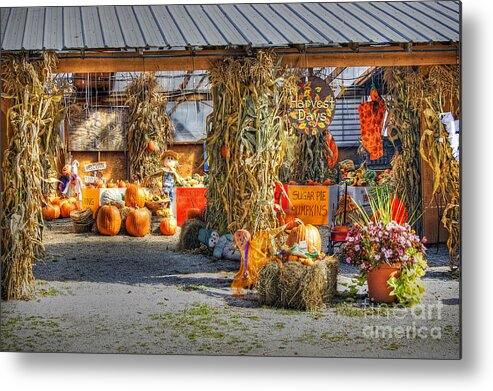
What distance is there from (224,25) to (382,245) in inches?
94.0

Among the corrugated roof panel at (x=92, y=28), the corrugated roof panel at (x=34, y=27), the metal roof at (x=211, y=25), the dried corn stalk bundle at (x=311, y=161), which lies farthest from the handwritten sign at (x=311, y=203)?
the corrugated roof panel at (x=34, y=27)

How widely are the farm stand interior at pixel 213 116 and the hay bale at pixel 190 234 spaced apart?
1 cm

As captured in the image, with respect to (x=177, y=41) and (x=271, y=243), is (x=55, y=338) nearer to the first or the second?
(x=271, y=243)

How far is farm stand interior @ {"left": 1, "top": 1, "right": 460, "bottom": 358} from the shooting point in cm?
694

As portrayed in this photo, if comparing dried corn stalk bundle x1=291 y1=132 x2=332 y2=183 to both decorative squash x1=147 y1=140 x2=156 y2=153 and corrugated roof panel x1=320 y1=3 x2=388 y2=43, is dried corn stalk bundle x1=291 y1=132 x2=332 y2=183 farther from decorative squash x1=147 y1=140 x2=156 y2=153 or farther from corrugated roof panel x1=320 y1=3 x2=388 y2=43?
decorative squash x1=147 y1=140 x2=156 y2=153

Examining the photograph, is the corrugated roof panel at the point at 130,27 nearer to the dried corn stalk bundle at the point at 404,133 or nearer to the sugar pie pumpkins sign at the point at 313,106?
the sugar pie pumpkins sign at the point at 313,106

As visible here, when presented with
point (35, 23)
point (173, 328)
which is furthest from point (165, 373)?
point (35, 23)

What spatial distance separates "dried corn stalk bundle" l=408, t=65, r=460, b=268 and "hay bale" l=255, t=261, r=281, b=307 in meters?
1.61

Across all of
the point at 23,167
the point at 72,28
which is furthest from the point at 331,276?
the point at 72,28

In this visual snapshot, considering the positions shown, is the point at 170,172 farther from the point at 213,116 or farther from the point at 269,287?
the point at 269,287

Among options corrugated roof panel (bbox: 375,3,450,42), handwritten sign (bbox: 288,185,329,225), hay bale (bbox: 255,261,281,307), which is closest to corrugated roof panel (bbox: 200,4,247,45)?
corrugated roof panel (bbox: 375,3,450,42)

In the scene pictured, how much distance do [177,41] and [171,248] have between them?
189 cm

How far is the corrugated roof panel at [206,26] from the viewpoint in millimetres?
6889

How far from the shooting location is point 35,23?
22.9 ft
